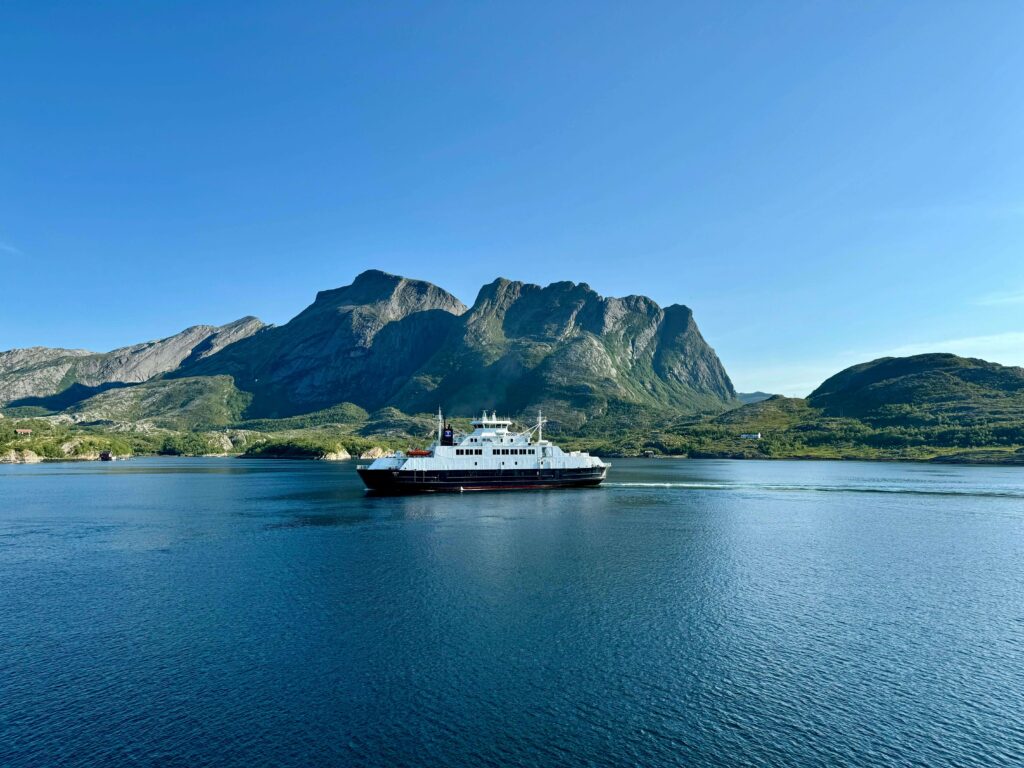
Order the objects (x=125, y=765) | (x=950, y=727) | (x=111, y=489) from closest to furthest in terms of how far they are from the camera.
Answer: (x=125, y=765) → (x=950, y=727) → (x=111, y=489)

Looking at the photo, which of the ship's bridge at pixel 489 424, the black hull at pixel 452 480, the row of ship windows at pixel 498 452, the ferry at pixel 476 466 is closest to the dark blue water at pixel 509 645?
the black hull at pixel 452 480

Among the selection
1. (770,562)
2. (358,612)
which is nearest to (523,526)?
(770,562)

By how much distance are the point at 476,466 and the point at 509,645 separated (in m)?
83.7

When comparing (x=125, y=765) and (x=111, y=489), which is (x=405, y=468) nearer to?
(x=111, y=489)

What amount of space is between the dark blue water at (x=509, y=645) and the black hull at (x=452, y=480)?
37.5m

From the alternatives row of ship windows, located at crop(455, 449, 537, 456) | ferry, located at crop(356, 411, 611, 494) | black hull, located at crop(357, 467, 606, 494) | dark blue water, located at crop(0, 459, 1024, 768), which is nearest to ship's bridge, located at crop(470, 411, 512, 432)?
ferry, located at crop(356, 411, 611, 494)

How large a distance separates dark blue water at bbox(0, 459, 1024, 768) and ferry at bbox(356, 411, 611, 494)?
38607 mm

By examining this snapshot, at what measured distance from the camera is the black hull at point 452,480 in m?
116

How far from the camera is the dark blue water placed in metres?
25.6

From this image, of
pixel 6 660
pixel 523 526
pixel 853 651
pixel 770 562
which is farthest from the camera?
pixel 523 526

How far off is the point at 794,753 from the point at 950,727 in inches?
345

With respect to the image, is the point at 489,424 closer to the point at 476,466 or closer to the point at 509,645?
the point at 476,466

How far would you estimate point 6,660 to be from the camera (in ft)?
110

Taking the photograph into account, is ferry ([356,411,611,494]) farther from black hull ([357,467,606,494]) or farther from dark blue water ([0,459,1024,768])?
dark blue water ([0,459,1024,768])
